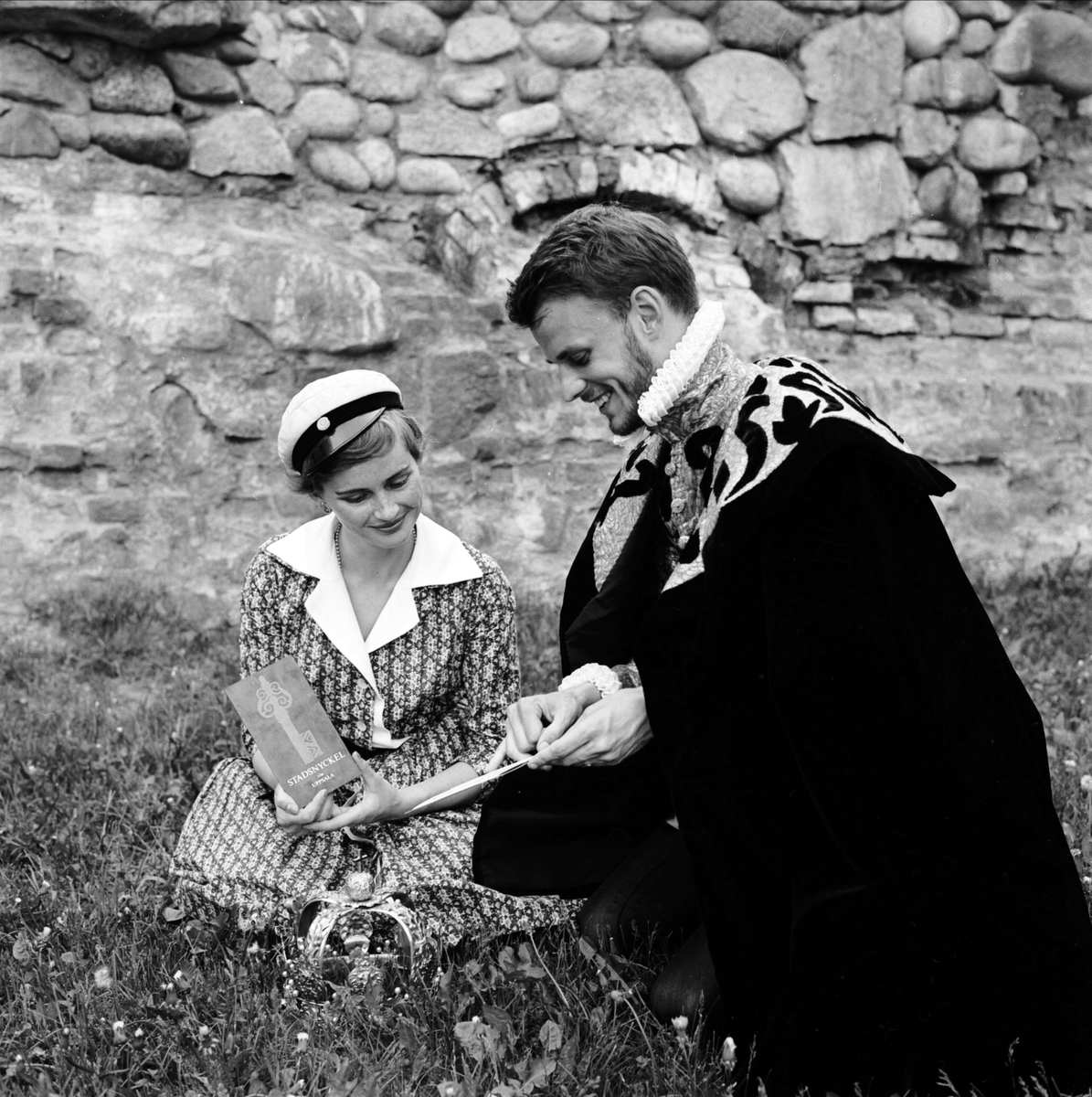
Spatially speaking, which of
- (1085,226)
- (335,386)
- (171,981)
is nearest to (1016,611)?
(1085,226)

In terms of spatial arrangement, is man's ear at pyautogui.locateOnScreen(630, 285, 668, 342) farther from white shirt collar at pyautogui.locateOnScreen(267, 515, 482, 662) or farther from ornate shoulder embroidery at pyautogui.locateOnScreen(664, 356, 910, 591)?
white shirt collar at pyautogui.locateOnScreen(267, 515, 482, 662)

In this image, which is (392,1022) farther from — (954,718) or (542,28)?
(542,28)

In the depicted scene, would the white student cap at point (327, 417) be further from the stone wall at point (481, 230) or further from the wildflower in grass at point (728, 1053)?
the stone wall at point (481, 230)

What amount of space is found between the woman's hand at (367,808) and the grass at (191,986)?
0.98 ft

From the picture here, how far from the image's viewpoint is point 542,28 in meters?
5.06

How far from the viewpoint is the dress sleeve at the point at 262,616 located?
296 cm

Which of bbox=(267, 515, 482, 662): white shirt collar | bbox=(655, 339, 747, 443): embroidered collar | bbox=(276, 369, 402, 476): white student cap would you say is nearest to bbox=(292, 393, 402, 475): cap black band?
bbox=(276, 369, 402, 476): white student cap

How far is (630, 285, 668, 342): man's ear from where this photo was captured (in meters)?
2.46

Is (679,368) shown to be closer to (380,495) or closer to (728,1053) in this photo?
(380,495)

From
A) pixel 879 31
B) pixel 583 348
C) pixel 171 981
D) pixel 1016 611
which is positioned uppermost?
pixel 879 31

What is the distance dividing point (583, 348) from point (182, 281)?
2.70m

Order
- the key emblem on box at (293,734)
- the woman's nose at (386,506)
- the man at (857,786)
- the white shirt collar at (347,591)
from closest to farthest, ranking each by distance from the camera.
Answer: the man at (857,786) → the key emblem on box at (293,734) → the woman's nose at (386,506) → the white shirt collar at (347,591)

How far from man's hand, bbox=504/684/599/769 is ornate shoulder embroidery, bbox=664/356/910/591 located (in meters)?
0.34

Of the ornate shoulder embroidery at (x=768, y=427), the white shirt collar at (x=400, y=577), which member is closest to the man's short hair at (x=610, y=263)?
the ornate shoulder embroidery at (x=768, y=427)
